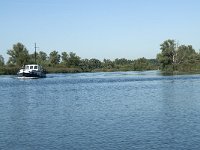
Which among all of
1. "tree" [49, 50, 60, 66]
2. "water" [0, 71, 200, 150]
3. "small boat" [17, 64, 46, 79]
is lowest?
"water" [0, 71, 200, 150]

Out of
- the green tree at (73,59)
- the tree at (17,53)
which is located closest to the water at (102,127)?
the tree at (17,53)

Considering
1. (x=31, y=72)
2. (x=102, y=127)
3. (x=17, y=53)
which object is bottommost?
(x=102, y=127)

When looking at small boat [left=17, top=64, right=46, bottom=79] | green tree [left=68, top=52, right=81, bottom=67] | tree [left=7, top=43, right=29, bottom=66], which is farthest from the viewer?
green tree [left=68, top=52, right=81, bottom=67]

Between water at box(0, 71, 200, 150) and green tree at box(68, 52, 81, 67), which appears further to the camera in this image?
green tree at box(68, 52, 81, 67)

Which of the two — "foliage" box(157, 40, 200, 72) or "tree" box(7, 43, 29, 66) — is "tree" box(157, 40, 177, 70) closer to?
"foliage" box(157, 40, 200, 72)

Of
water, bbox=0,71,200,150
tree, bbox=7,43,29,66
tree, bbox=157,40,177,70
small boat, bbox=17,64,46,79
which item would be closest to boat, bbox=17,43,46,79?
small boat, bbox=17,64,46,79

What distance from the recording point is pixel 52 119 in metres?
30.6

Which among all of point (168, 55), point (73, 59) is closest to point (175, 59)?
point (168, 55)

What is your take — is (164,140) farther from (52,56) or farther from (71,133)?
(52,56)

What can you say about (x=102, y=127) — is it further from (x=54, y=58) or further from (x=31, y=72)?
(x=54, y=58)

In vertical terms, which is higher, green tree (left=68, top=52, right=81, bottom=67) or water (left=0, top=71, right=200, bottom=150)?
green tree (left=68, top=52, right=81, bottom=67)

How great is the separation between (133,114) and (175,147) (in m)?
11.5

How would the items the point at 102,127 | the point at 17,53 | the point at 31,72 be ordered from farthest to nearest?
the point at 17,53 → the point at 31,72 → the point at 102,127

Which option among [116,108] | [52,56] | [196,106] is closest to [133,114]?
[116,108]
